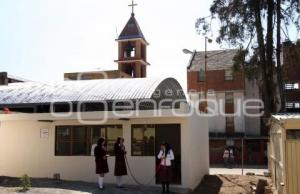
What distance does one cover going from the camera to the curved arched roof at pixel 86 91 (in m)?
20.5

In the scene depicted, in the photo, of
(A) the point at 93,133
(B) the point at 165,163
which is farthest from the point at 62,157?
(B) the point at 165,163

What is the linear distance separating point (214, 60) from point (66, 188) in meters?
37.3

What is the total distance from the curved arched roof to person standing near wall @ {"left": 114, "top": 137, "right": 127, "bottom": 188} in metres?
4.53

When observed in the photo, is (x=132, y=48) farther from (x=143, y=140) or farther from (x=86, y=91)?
(x=143, y=140)

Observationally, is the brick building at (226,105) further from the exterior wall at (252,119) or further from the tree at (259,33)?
the tree at (259,33)

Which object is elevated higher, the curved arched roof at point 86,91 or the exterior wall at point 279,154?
the curved arched roof at point 86,91

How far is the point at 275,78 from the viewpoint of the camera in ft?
80.2

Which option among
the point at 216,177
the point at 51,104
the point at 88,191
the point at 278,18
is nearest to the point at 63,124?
the point at 51,104

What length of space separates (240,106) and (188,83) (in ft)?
20.1

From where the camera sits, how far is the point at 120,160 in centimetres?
1572

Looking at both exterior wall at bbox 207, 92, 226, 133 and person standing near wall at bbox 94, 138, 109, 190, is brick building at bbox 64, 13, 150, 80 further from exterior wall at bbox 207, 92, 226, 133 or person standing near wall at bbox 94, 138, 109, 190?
person standing near wall at bbox 94, 138, 109, 190

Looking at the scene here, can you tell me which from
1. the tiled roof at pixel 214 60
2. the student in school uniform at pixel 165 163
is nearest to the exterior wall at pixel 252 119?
the tiled roof at pixel 214 60

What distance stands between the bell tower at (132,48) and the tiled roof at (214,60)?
786 cm

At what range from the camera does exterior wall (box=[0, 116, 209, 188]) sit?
16.8m
